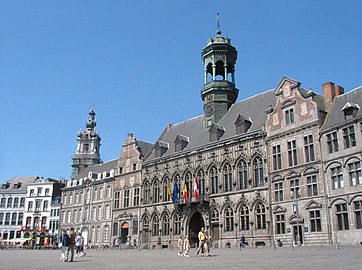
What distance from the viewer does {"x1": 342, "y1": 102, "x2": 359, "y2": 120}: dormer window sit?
3681 cm

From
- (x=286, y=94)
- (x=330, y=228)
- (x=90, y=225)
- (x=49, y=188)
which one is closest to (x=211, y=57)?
(x=286, y=94)

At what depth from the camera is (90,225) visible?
223 feet

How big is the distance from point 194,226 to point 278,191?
13.5 m

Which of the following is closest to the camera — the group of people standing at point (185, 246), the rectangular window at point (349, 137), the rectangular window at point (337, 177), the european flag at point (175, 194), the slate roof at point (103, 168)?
the group of people standing at point (185, 246)

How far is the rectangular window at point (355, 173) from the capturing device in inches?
1382

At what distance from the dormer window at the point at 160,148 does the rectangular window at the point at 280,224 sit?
69.2ft

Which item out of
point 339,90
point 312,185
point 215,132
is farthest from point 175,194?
point 339,90

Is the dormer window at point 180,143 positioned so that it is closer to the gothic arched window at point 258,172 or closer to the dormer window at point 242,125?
the dormer window at point 242,125

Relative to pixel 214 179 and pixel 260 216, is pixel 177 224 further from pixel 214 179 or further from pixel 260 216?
pixel 260 216

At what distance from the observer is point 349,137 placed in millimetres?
36500

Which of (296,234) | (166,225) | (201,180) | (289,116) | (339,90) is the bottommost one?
(296,234)

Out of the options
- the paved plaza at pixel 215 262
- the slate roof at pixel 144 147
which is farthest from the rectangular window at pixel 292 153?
the slate roof at pixel 144 147

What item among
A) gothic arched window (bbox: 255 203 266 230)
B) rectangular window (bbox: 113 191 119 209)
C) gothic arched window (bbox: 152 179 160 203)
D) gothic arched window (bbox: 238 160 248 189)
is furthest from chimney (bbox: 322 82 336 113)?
rectangular window (bbox: 113 191 119 209)

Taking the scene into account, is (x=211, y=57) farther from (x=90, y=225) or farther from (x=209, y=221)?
(x=90, y=225)
